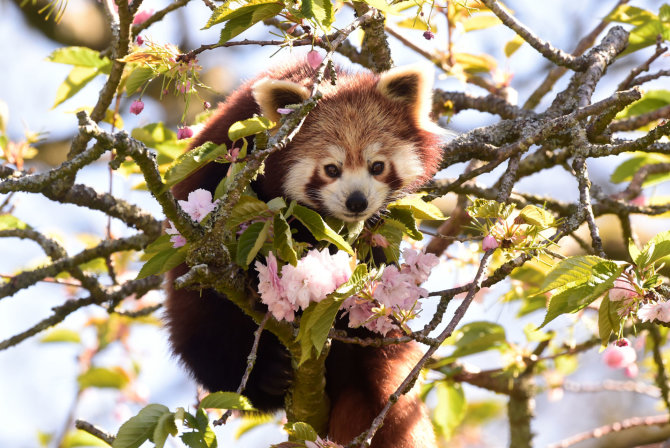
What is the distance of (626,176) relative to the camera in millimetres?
3730

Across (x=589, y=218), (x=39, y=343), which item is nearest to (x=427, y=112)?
(x=589, y=218)

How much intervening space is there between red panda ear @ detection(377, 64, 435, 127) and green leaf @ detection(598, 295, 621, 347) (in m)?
1.26

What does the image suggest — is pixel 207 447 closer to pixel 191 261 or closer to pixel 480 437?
pixel 191 261

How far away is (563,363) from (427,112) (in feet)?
7.37

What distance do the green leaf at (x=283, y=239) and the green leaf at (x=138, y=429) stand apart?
0.53 meters

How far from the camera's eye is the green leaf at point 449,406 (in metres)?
3.63

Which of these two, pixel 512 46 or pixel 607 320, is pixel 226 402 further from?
pixel 512 46

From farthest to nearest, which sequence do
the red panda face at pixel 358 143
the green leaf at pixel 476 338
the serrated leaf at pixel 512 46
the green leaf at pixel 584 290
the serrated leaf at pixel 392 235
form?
1. the serrated leaf at pixel 512 46
2. the green leaf at pixel 476 338
3. the red panda face at pixel 358 143
4. the serrated leaf at pixel 392 235
5. the green leaf at pixel 584 290

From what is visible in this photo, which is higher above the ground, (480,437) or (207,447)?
(480,437)

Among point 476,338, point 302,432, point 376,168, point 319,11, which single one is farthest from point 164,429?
point 476,338

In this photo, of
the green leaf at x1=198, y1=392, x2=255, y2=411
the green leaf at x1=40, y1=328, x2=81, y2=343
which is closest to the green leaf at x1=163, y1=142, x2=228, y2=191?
the green leaf at x1=198, y1=392, x2=255, y2=411

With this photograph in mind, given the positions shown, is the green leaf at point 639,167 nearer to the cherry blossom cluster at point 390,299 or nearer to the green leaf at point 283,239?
the cherry blossom cluster at point 390,299

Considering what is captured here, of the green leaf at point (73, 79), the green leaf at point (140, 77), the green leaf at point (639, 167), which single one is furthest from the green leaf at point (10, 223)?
the green leaf at point (639, 167)

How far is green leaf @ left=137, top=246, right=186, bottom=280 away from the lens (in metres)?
1.97
